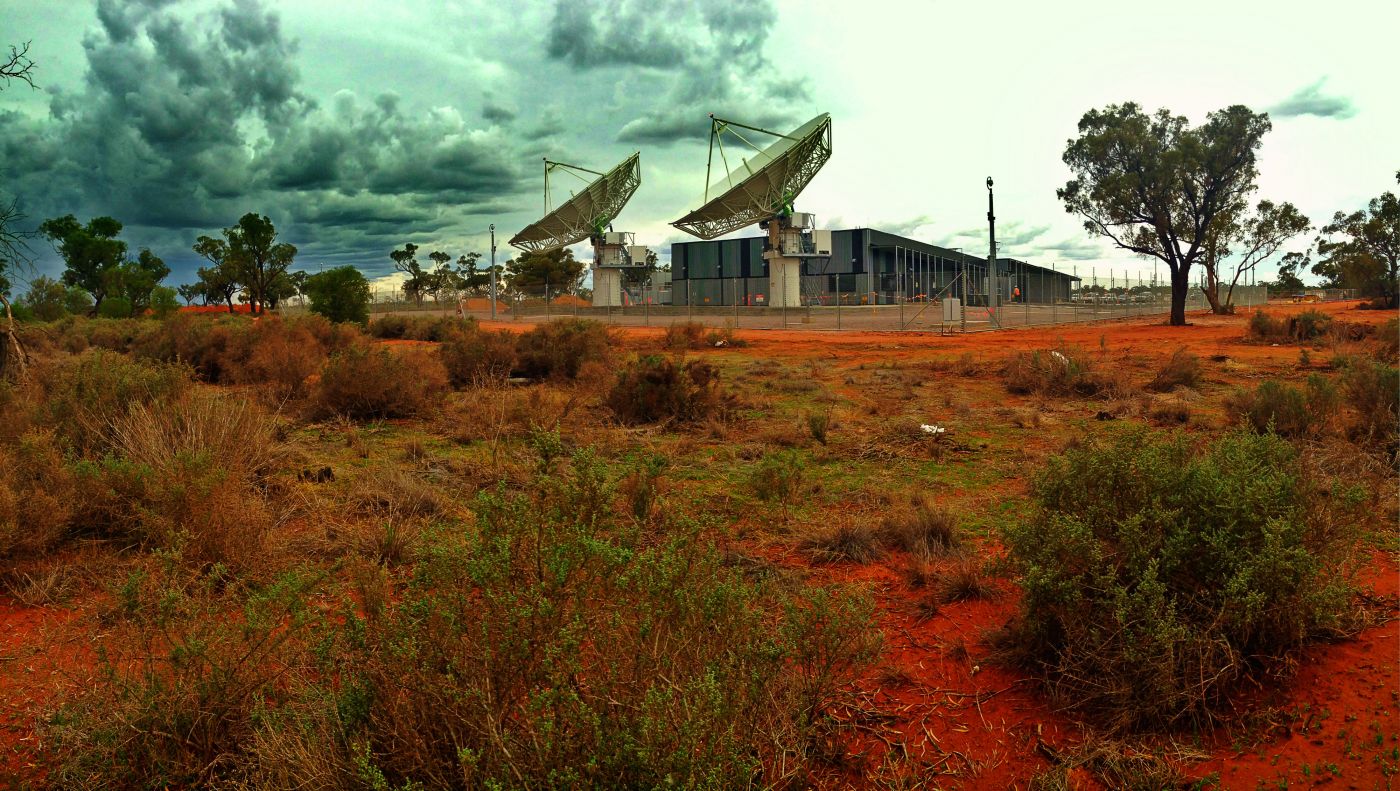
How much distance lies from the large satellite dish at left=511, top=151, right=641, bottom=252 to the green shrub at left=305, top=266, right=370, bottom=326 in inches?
1243

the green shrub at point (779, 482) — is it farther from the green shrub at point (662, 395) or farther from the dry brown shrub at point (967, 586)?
the green shrub at point (662, 395)

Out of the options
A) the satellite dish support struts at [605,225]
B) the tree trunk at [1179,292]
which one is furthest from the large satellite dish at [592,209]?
the tree trunk at [1179,292]

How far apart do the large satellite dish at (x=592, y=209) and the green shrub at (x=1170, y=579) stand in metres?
58.0

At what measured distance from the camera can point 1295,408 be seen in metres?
8.10

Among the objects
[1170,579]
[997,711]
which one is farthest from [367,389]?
[1170,579]

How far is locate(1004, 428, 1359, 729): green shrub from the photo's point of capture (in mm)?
3295

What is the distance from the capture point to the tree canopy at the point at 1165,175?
30.1m

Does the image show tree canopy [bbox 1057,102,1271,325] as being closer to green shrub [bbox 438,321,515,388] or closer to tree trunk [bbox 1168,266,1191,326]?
tree trunk [bbox 1168,266,1191,326]

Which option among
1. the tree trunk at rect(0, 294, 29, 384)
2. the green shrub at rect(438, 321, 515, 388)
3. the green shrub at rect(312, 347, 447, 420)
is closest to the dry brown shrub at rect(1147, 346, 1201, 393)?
the green shrub at rect(438, 321, 515, 388)

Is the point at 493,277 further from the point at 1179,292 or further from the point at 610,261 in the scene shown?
the point at 1179,292

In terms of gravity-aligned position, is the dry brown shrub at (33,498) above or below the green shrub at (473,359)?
below

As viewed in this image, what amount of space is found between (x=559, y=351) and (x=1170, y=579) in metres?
12.1

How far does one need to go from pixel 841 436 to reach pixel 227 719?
711 cm

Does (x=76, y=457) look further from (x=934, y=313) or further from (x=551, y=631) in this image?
(x=934, y=313)
